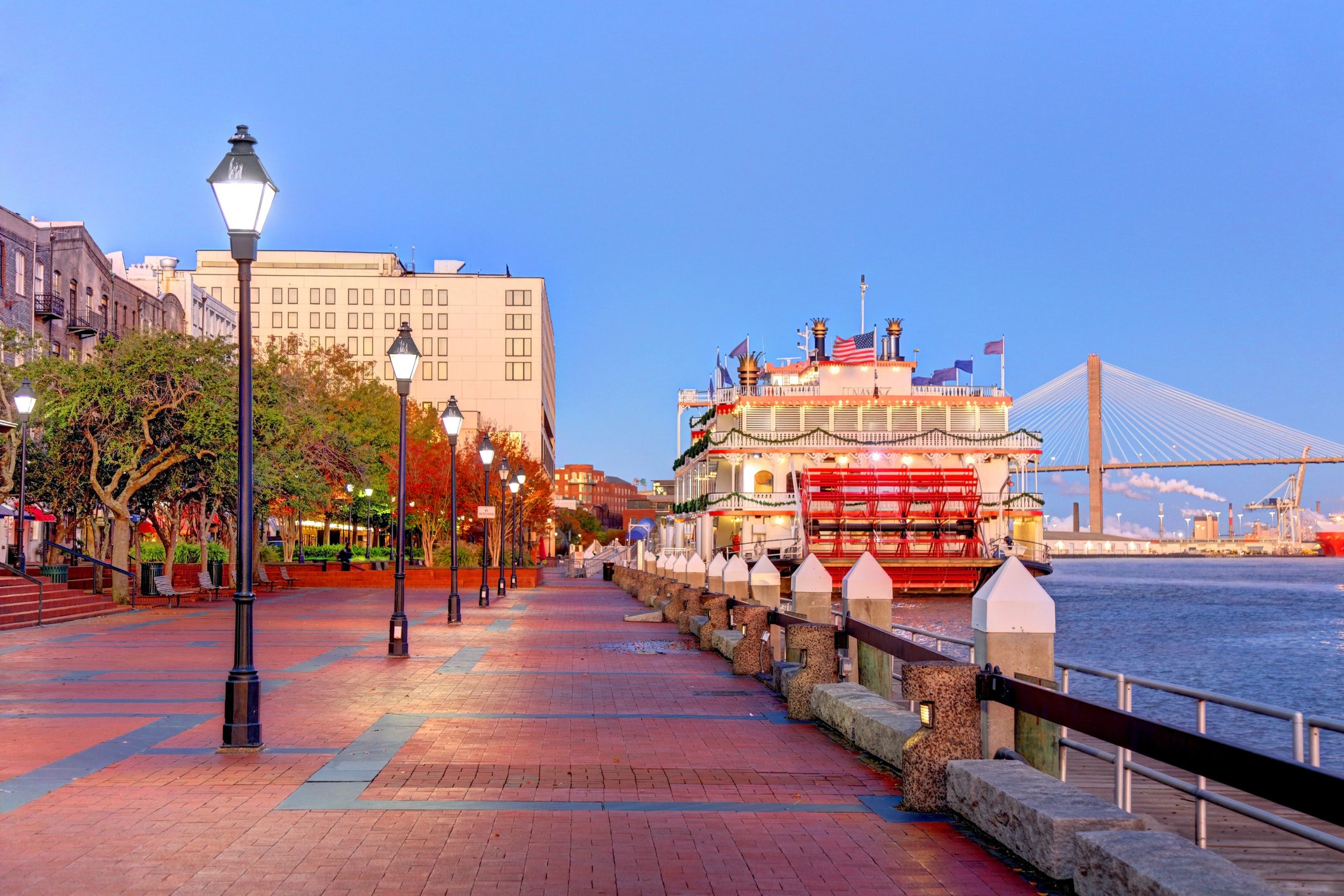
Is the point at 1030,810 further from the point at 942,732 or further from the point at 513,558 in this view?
the point at 513,558

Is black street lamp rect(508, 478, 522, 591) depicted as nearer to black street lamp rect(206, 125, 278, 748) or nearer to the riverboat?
the riverboat

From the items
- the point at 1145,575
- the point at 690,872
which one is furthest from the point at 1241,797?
the point at 1145,575

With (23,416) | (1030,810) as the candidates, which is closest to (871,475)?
(23,416)

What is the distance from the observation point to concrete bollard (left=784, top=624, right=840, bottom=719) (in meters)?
12.7

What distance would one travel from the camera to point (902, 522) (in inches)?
2290

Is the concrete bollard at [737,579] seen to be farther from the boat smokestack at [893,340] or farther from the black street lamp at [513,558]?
the boat smokestack at [893,340]

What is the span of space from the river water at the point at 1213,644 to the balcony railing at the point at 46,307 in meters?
32.8

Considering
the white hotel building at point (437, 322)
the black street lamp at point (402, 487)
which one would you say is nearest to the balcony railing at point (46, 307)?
the black street lamp at point (402, 487)

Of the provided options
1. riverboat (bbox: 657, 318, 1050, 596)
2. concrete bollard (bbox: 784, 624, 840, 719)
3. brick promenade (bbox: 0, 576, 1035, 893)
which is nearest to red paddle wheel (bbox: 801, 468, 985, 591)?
riverboat (bbox: 657, 318, 1050, 596)

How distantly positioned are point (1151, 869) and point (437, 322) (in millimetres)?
120134

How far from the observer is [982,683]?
8.34 meters

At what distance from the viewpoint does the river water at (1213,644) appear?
2233 centimetres

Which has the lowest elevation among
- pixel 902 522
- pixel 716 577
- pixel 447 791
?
pixel 447 791

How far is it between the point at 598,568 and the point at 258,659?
206 feet
